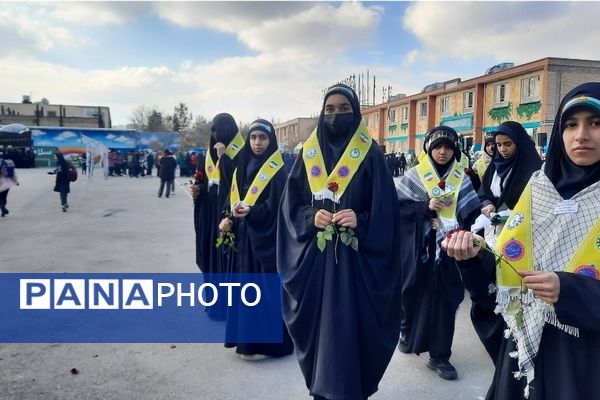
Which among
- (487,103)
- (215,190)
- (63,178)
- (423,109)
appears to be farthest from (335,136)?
(423,109)

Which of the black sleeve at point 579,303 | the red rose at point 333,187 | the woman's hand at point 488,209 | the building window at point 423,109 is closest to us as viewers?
the black sleeve at point 579,303

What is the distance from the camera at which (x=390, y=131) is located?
49781 millimetres

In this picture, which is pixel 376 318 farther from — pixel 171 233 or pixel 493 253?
pixel 171 233

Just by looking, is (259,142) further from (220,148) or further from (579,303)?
(579,303)

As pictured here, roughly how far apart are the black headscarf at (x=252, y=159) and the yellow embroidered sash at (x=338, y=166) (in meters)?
1.36

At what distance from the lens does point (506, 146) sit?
4.73m

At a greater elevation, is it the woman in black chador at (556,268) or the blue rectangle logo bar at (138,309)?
the woman in black chador at (556,268)

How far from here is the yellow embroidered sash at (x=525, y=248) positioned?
1815 mm

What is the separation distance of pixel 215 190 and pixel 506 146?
308 centimetres

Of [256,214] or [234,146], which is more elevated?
[234,146]

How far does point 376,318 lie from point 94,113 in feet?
203

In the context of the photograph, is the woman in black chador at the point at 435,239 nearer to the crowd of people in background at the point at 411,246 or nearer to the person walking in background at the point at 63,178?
the crowd of people in background at the point at 411,246

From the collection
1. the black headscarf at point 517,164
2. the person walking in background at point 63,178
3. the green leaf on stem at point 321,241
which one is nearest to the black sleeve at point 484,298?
the green leaf on stem at point 321,241

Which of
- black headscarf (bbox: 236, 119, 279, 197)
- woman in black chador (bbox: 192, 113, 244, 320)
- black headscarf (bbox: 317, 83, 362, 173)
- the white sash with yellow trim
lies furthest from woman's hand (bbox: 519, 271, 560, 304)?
woman in black chador (bbox: 192, 113, 244, 320)
